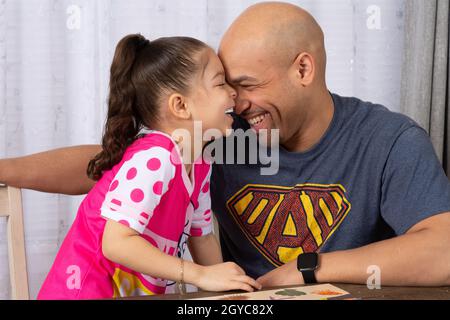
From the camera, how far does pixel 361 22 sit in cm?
273

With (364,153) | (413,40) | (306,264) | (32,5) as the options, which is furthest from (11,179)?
(413,40)

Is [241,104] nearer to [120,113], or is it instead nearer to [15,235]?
[120,113]

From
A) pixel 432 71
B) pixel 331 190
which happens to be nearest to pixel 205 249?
pixel 331 190

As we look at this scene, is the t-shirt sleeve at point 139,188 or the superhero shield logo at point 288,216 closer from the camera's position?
the t-shirt sleeve at point 139,188

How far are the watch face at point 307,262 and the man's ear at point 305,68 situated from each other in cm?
53

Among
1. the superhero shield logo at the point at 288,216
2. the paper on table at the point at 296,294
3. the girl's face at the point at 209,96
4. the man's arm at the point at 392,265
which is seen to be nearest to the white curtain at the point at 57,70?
the superhero shield logo at the point at 288,216

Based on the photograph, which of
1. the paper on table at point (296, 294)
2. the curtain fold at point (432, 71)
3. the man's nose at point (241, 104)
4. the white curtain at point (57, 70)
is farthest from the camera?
the curtain fold at point (432, 71)

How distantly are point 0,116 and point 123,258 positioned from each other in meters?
1.42

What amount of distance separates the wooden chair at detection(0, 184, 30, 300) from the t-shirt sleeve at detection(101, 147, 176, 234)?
0.33 metres

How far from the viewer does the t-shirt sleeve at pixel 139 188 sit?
1153mm

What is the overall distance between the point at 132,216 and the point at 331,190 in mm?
550

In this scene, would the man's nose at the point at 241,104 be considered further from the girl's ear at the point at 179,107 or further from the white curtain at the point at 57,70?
the white curtain at the point at 57,70
